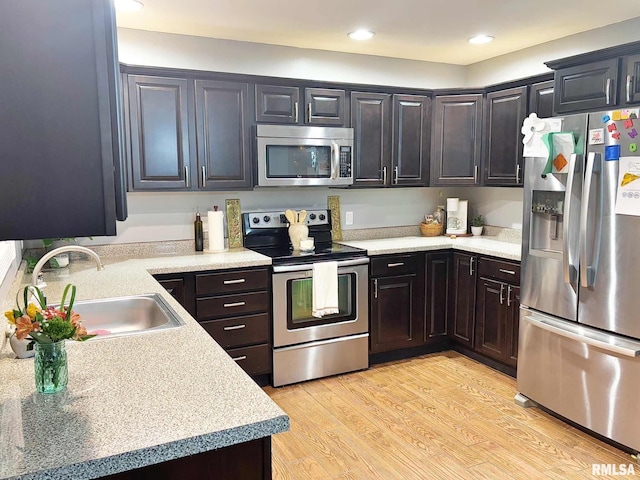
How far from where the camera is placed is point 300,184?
3.74 m

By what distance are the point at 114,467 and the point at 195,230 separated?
2.80m

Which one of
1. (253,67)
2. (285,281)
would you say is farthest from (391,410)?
(253,67)

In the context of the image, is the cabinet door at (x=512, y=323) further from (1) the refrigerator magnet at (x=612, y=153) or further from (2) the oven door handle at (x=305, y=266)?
(1) the refrigerator magnet at (x=612, y=153)

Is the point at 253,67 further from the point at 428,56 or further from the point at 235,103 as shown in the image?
the point at 428,56

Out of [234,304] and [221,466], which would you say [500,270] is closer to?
[234,304]

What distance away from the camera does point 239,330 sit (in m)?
3.38

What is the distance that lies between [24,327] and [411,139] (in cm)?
338

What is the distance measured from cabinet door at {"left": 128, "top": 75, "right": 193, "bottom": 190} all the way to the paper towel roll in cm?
33

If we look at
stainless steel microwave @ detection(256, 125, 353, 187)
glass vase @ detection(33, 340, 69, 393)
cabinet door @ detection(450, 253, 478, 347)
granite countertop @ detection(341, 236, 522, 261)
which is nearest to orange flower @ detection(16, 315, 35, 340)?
glass vase @ detection(33, 340, 69, 393)

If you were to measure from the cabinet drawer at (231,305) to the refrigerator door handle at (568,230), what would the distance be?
1.83 m

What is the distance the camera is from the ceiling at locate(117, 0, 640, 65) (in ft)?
9.77

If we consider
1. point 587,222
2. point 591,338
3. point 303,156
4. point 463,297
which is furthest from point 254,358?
point 587,222

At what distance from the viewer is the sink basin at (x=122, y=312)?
7.43 ft

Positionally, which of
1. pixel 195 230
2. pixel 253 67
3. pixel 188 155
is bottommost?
pixel 195 230
